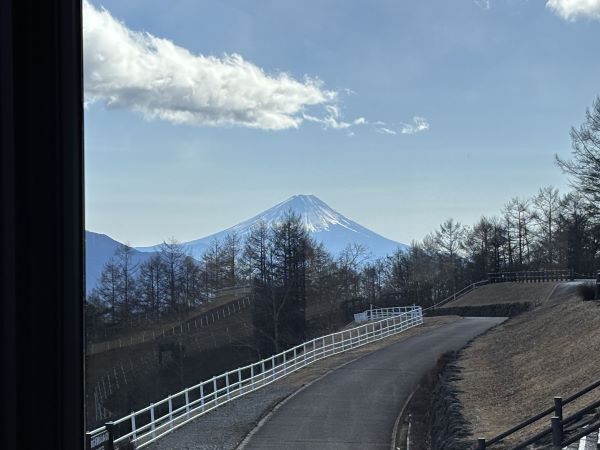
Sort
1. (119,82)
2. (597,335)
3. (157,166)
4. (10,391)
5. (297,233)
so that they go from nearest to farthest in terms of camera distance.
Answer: (10,391) < (119,82) < (157,166) < (297,233) < (597,335)

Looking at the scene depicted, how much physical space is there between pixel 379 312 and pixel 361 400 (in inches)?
91.2

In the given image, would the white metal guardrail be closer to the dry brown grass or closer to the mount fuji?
the dry brown grass

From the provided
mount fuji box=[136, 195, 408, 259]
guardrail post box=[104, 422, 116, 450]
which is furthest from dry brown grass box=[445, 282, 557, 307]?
guardrail post box=[104, 422, 116, 450]

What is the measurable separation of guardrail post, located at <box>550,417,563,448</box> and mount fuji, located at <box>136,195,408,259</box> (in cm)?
131

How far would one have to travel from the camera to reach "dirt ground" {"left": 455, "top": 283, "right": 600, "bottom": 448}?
117 inches

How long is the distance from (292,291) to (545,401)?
5.16 ft

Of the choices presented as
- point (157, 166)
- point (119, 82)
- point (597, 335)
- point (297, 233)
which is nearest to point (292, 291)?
point (297, 233)

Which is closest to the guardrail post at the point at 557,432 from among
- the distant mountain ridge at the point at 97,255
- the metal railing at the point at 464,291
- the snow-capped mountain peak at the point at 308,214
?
the metal railing at the point at 464,291

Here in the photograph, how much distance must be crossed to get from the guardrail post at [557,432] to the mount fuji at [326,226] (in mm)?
1308

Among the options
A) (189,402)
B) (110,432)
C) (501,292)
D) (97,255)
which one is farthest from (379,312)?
(97,255)

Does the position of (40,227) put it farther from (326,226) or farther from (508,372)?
(508,372)

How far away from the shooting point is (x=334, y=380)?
5.01m

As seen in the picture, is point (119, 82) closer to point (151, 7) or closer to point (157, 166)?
point (151, 7)

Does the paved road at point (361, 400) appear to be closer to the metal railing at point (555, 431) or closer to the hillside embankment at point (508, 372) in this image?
the hillside embankment at point (508, 372)
